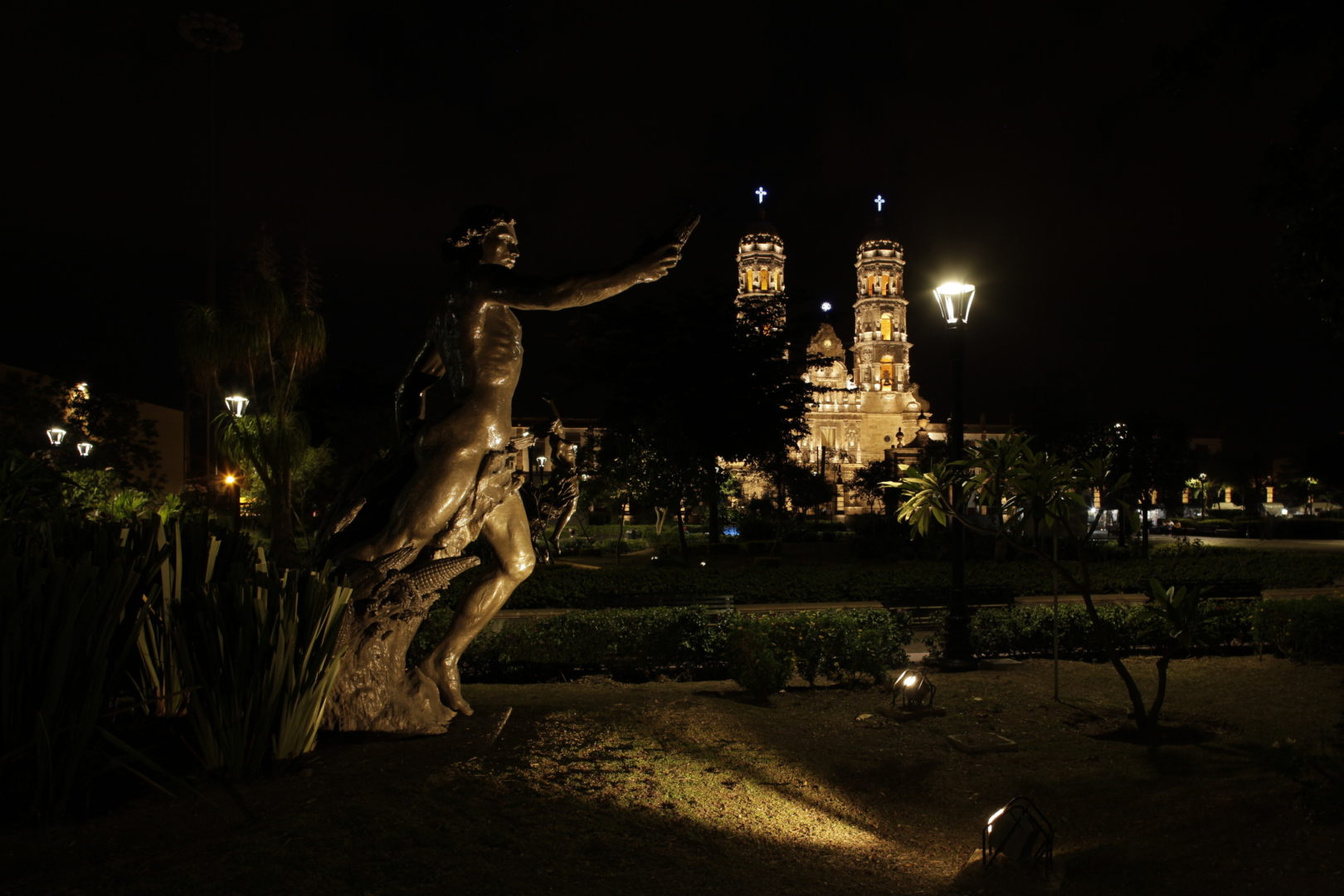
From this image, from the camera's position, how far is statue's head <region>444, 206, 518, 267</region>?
18.6ft

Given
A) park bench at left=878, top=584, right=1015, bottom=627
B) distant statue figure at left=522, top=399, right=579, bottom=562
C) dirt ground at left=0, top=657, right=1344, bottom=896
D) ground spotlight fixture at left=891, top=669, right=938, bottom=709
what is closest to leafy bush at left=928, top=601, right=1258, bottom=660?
park bench at left=878, top=584, right=1015, bottom=627

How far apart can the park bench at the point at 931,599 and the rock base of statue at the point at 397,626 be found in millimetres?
8576

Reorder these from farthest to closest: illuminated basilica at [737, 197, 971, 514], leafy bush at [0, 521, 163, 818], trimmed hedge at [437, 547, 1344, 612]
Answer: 1. illuminated basilica at [737, 197, 971, 514]
2. trimmed hedge at [437, 547, 1344, 612]
3. leafy bush at [0, 521, 163, 818]

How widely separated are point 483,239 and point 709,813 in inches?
143

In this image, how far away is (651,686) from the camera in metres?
8.54

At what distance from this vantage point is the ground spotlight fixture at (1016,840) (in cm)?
392

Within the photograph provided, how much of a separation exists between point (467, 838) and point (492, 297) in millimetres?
3039

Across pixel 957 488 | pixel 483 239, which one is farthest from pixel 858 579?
pixel 483 239

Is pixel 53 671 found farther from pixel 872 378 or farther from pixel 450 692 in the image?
pixel 872 378

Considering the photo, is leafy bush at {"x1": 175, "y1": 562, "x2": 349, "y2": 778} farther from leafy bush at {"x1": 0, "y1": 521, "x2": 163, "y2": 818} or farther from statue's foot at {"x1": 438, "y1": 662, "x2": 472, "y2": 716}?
statue's foot at {"x1": 438, "y1": 662, "x2": 472, "y2": 716}

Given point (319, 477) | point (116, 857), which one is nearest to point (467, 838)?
point (116, 857)

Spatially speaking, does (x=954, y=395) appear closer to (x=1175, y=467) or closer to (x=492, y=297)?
(x=492, y=297)

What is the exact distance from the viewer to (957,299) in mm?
9836

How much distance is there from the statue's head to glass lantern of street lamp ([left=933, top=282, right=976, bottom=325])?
19.0 feet
